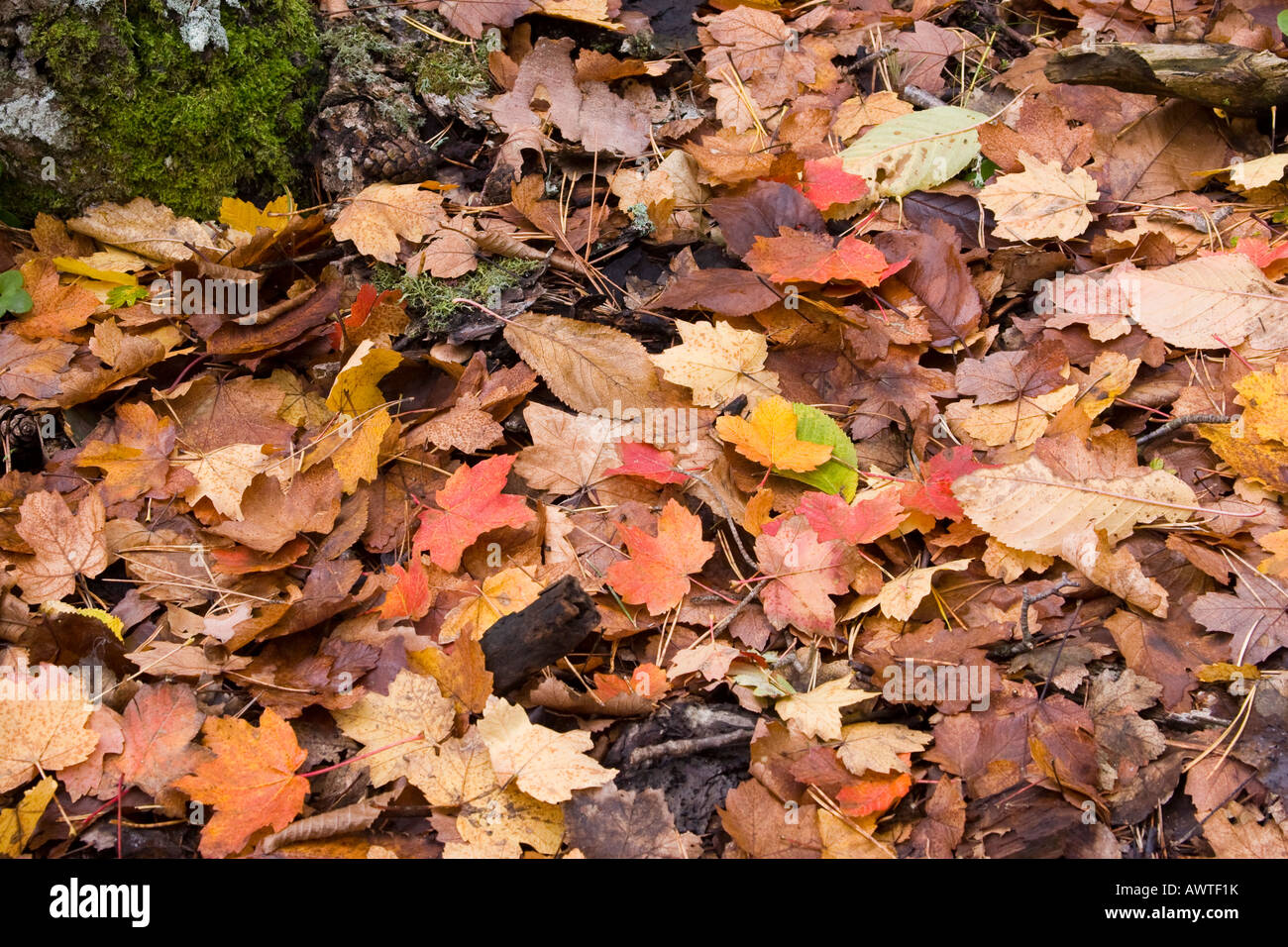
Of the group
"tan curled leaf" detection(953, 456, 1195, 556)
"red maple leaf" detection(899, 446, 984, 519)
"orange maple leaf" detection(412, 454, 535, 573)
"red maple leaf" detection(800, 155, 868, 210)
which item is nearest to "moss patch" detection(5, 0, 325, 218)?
"orange maple leaf" detection(412, 454, 535, 573)

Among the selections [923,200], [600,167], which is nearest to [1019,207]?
[923,200]

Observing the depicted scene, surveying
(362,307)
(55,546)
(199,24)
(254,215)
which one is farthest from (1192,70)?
(55,546)

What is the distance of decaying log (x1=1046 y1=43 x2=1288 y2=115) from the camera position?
2.72 metres

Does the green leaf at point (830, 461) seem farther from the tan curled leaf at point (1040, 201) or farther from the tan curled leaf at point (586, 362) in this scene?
the tan curled leaf at point (1040, 201)

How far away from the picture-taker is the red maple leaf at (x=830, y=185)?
9.04 feet

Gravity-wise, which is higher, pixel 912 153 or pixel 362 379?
pixel 912 153

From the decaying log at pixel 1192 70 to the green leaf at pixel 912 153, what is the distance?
0.35 meters

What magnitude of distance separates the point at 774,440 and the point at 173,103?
2.18m

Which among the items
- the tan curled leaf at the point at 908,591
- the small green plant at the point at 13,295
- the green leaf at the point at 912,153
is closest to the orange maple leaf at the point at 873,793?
the tan curled leaf at the point at 908,591

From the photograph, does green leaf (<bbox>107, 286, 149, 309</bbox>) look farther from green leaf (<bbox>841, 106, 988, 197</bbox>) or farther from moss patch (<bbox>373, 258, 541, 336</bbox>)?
green leaf (<bbox>841, 106, 988, 197</bbox>)

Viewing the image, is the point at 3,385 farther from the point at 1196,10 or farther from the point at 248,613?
the point at 1196,10

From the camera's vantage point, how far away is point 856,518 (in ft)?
7.11

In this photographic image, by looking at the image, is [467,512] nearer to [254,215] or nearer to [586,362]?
[586,362]

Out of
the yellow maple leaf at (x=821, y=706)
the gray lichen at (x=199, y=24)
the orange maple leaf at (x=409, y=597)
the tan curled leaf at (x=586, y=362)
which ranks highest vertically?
the gray lichen at (x=199, y=24)
